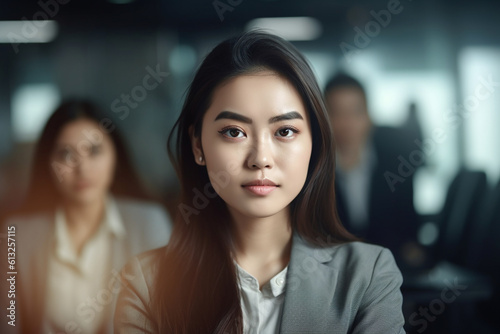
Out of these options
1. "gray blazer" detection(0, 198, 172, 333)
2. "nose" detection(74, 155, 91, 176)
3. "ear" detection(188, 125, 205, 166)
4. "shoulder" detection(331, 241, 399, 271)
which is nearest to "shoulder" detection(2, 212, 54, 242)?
"gray blazer" detection(0, 198, 172, 333)

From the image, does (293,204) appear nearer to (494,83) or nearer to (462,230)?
(462,230)

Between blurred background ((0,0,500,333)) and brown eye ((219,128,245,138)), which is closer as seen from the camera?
brown eye ((219,128,245,138))

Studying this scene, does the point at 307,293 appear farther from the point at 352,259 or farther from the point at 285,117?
the point at 285,117

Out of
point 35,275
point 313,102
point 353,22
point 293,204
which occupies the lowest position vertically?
point 35,275

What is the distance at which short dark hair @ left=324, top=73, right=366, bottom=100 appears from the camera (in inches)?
37.7

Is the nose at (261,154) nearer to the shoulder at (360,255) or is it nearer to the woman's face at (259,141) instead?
the woman's face at (259,141)

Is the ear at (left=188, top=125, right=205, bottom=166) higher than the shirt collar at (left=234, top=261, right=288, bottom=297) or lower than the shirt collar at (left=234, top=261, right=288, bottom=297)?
higher

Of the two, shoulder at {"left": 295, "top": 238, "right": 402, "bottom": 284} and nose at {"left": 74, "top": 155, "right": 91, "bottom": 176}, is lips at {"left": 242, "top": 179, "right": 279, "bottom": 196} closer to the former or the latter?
shoulder at {"left": 295, "top": 238, "right": 402, "bottom": 284}

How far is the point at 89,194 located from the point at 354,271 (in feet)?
1.91

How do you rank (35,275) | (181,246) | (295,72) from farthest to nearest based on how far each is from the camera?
1. (35,275)
2. (181,246)
3. (295,72)

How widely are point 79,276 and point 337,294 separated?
556 mm

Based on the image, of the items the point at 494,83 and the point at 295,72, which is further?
the point at 494,83

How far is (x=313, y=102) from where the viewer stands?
805 mm

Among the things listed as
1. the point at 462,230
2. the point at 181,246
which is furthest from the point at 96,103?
the point at 462,230
